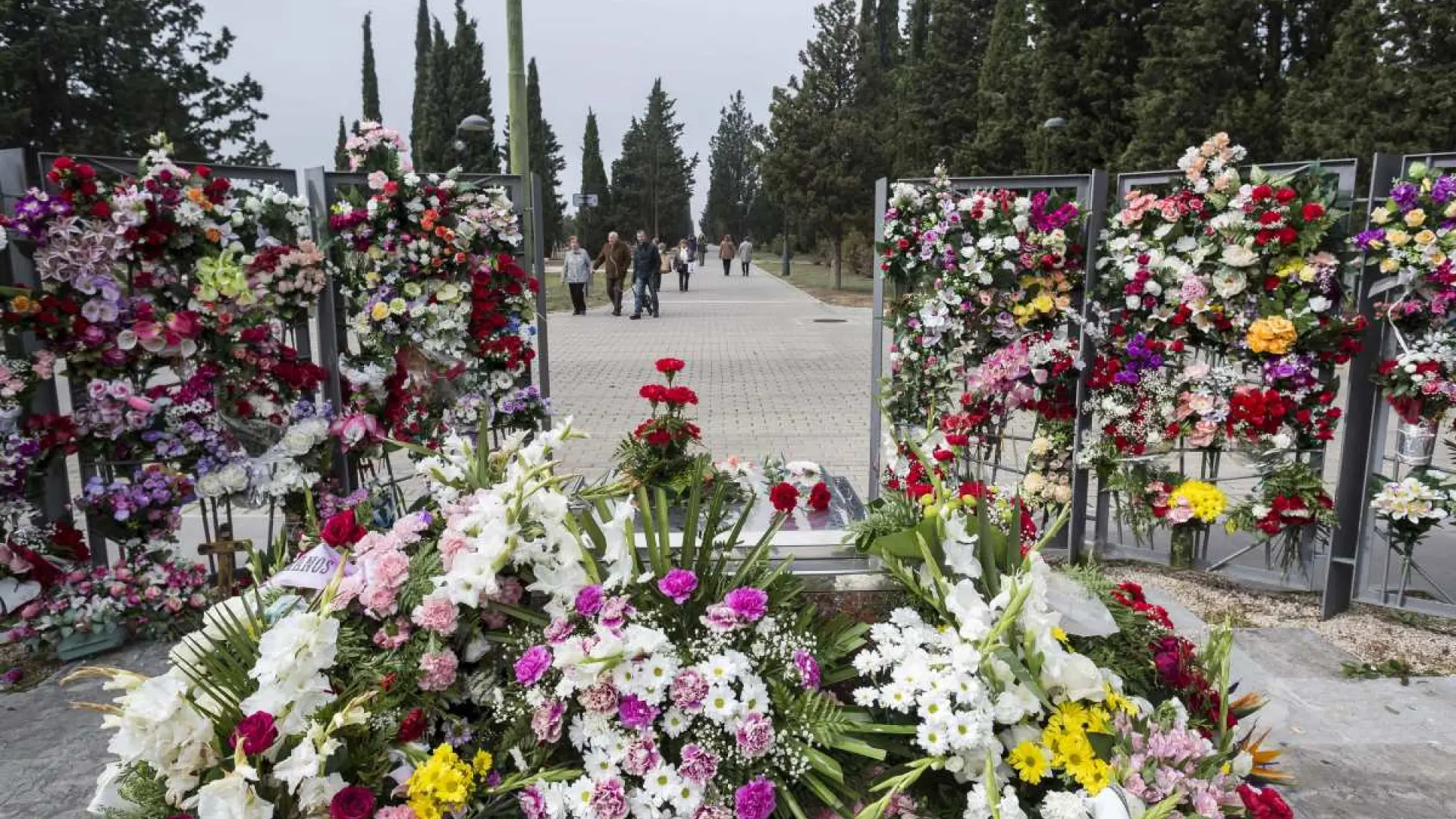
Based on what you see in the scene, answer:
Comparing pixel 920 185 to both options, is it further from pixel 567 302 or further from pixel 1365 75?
pixel 567 302

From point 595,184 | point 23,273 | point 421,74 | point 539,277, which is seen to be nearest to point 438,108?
point 421,74

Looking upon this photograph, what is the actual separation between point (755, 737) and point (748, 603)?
9.9 inches

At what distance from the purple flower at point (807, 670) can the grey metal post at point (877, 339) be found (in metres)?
4.14

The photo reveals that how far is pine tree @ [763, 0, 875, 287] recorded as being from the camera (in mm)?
28531

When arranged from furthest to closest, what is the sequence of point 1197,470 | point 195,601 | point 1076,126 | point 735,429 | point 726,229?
point 726,229, point 1076,126, point 735,429, point 1197,470, point 195,601

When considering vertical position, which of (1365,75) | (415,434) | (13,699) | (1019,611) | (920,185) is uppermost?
(1365,75)

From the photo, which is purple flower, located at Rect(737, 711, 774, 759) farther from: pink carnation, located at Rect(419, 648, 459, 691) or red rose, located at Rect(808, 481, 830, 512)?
red rose, located at Rect(808, 481, 830, 512)

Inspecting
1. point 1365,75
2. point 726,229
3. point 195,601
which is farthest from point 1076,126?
point 726,229

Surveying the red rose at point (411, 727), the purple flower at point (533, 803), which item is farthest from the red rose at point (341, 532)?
the purple flower at point (533, 803)

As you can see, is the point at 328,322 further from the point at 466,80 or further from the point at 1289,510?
the point at 466,80

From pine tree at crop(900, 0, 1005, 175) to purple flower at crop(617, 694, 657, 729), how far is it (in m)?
25.1

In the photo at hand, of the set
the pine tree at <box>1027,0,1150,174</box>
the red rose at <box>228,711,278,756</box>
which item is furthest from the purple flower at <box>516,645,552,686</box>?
the pine tree at <box>1027,0,1150,174</box>

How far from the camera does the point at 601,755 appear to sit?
176 centimetres

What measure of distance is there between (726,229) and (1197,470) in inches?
2650
